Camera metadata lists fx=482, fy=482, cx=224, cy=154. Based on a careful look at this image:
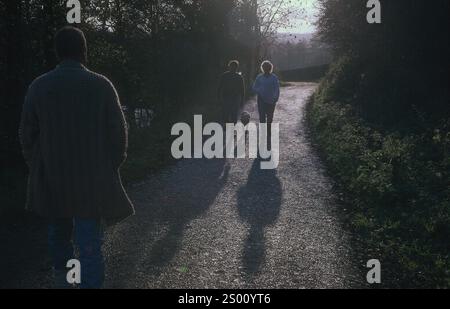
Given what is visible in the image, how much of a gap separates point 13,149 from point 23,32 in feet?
6.56

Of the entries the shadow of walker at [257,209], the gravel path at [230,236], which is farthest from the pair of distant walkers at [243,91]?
the gravel path at [230,236]

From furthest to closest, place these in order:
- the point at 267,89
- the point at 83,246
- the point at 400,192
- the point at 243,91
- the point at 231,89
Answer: the point at 243,91, the point at 231,89, the point at 267,89, the point at 400,192, the point at 83,246

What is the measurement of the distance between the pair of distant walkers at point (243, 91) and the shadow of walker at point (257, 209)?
5.74 feet

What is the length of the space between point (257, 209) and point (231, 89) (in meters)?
5.90

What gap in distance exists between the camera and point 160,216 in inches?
272

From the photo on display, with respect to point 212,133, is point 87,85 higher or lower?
higher

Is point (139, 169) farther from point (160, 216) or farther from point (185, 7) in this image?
point (185, 7)

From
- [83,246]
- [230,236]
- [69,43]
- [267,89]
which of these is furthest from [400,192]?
[69,43]

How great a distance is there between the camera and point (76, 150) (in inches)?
151

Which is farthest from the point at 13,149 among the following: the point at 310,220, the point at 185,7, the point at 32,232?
the point at 185,7

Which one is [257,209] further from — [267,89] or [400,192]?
[267,89]

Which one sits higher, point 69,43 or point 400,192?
point 69,43

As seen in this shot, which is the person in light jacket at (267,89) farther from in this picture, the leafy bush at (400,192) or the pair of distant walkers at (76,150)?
the pair of distant walkers at (76,150)

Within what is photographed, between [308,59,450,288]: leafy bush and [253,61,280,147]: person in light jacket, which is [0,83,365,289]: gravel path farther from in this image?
[253,61,280,147]: person in light jacket
